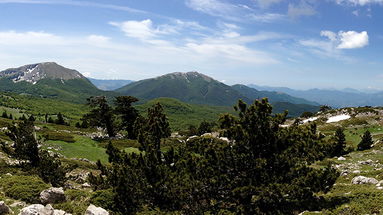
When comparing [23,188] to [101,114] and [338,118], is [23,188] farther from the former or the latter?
[338,118]

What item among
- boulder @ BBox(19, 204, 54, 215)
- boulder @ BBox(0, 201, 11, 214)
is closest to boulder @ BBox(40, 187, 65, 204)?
boulder @ BBox(0, 201, 11, 214)

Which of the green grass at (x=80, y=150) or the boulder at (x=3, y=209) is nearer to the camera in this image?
the boulder at (x=3, y=209)

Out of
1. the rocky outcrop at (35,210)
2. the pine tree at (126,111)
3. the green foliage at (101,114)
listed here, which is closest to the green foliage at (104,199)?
the rocky outcrop at (35,210)

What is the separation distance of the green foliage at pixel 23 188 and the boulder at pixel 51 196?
0.68 m

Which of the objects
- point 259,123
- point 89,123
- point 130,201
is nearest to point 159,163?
point 130,201

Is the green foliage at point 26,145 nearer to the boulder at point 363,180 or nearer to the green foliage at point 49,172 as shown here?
the green foliage at point 49,172

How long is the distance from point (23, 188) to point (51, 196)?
2.43m

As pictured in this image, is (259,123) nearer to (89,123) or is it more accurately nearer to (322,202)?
(322,202)

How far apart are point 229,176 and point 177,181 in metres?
3.16

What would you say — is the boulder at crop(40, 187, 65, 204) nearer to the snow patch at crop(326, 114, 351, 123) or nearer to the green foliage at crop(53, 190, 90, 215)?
the green foliage at crop(53, 190, 90, 215)

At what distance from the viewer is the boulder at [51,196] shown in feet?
52.5

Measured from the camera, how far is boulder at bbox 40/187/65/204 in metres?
16.0

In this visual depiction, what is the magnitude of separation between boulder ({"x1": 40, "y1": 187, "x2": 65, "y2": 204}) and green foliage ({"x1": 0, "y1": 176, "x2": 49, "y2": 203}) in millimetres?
683

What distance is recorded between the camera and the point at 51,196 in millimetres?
16188
